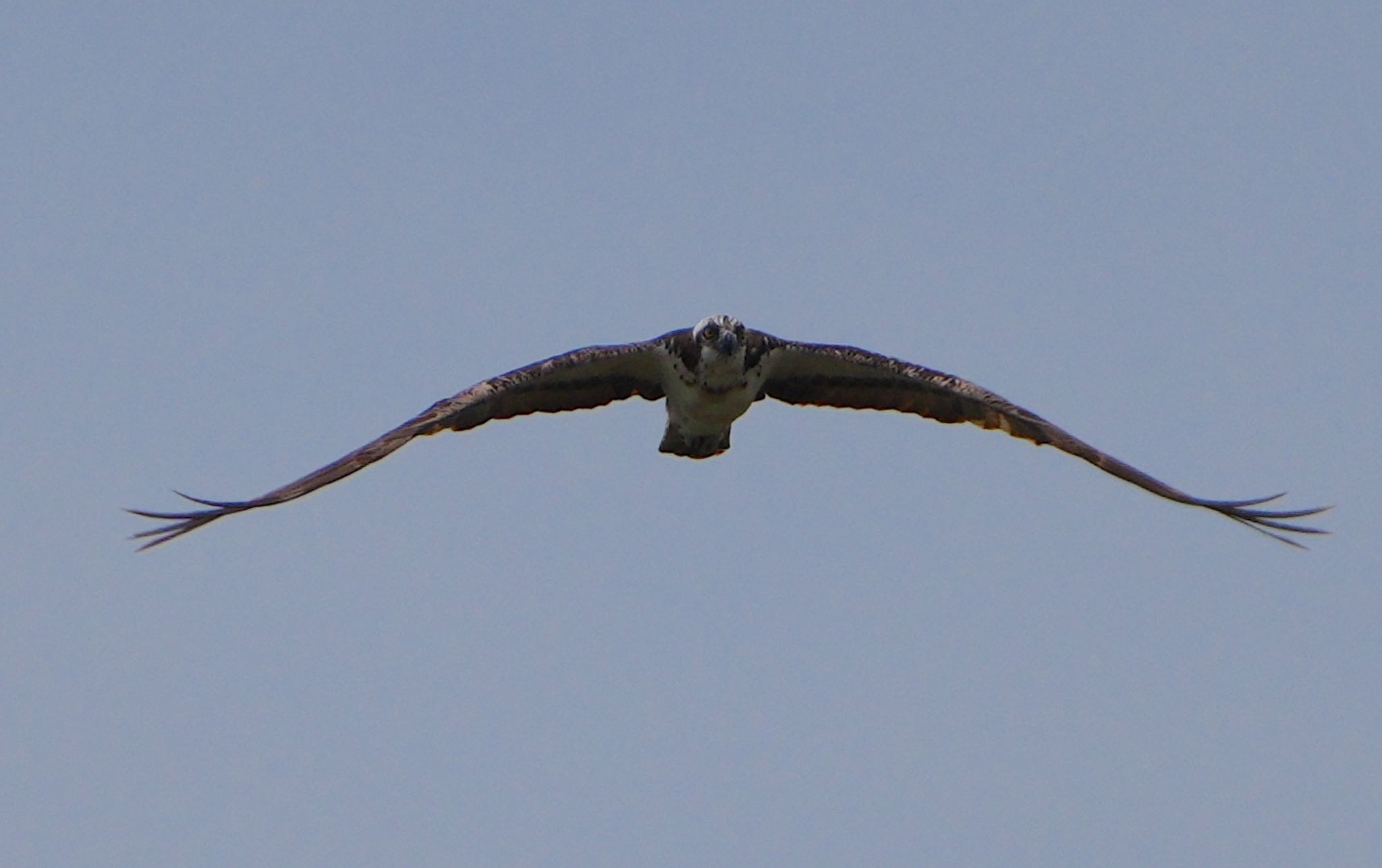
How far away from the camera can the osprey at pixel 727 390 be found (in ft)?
69.9

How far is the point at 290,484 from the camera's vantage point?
64.0 feet

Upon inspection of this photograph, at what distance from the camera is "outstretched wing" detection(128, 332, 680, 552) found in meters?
20.3

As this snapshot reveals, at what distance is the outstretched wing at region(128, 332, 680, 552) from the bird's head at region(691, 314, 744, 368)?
420 mm

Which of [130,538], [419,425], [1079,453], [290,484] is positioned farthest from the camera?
[1079,453]

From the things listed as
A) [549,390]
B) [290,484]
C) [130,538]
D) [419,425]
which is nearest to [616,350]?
[549,390]

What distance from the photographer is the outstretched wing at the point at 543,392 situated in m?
20.3

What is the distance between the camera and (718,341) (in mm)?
21609

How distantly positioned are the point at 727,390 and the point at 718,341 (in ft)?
2.13

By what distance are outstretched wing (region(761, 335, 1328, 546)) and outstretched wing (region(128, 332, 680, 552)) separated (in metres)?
1.35

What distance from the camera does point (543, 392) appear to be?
22.0 metres

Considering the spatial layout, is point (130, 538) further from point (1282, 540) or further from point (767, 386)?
point (1282, 540)

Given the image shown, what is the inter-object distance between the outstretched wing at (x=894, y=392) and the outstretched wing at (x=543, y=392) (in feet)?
4.43

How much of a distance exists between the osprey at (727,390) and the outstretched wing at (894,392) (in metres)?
0.01

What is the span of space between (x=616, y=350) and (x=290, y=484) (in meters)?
4.12
